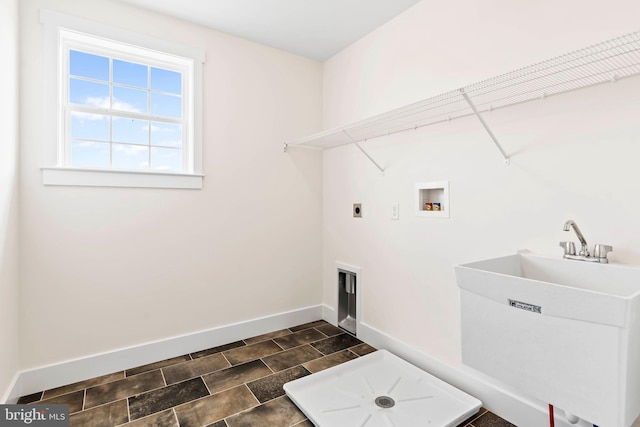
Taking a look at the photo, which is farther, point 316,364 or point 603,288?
point 316,364

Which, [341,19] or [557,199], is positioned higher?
[341,19]

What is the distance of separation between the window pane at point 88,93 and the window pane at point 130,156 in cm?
29

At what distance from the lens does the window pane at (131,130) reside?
2217 mm

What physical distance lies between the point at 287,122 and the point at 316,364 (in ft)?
6.44

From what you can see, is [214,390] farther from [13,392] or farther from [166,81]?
[166,81]

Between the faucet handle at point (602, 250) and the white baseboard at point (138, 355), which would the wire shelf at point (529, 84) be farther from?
the white baseboard at point (138, 355)

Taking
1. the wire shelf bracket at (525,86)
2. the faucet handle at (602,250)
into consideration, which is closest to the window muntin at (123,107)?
the wire shelf bracket at (525,86)

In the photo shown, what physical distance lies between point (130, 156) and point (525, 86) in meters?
2.42

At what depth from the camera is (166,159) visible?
2.40 m

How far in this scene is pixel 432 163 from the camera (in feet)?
6.71

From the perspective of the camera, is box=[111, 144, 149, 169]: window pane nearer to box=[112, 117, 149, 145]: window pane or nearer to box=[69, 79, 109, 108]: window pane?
box=[112, 117, 149, 145]: window pane

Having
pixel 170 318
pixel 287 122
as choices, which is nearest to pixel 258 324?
pixel 170 318

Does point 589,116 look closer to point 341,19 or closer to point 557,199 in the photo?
point 557,199
